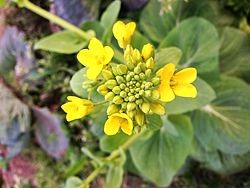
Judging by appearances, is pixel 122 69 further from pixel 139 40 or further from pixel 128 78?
pixel 139 40

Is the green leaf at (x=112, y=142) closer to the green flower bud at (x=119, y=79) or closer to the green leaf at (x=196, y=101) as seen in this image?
the green leaf at (x=196, y=101)

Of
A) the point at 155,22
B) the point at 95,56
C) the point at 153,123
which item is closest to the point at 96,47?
the point at 95,56

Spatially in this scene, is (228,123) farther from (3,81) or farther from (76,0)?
(3,81)

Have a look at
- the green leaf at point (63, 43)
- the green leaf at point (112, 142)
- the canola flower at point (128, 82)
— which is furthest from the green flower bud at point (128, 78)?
the green leaf at point (112, 142)

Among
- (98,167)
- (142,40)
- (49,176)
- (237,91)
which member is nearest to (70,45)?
(142,40)

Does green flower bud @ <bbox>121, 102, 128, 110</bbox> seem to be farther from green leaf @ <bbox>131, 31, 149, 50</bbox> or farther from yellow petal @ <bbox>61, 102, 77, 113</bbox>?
green leaf @ <bbox>131, 31, 149, 50</bbox>
